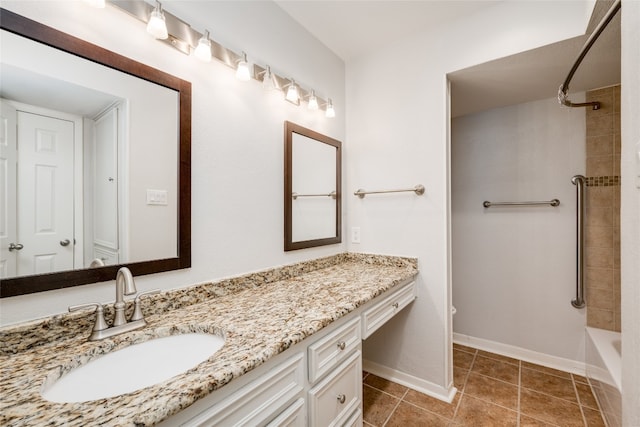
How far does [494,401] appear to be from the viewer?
1.71 metres

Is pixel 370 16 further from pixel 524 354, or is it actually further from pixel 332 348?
pixel 524 354

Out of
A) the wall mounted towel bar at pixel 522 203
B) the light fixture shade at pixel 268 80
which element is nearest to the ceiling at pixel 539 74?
the wall mounted towel bar at pixel 522 203

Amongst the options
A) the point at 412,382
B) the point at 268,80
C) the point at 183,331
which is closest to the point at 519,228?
the point at 412,382

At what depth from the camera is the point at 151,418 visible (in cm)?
52

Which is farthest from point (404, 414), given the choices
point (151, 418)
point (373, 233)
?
point (151, 418)

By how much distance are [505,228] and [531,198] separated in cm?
30

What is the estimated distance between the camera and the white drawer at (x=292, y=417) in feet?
2.73

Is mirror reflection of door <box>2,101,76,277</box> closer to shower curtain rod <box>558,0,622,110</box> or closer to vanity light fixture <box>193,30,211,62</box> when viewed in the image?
vanity light fixture <box>193,30,211,62</box>

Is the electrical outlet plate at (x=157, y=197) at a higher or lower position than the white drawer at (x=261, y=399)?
higher

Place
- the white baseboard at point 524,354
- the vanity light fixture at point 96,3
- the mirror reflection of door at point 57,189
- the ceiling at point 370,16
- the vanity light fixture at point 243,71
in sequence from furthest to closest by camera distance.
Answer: the white baseboard at point 524,354, the ceiling at point 370,16, the vanity light fixture at point 243,71, the vanity light fixture at point 96,3, the mirror reflection of door at point 57,189

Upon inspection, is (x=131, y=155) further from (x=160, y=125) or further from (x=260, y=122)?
(x=260, y=122)

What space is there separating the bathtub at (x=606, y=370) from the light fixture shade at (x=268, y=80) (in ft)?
7.57

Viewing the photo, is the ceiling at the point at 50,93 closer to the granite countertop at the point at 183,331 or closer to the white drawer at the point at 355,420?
the granite countertop at the point at 183,331

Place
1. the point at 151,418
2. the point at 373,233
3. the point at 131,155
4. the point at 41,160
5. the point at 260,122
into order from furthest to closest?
1. the point at 373,233
2. the point at 260,122
3. the point at 131,155
4. the point at 41,160
5. the point at 151,418
